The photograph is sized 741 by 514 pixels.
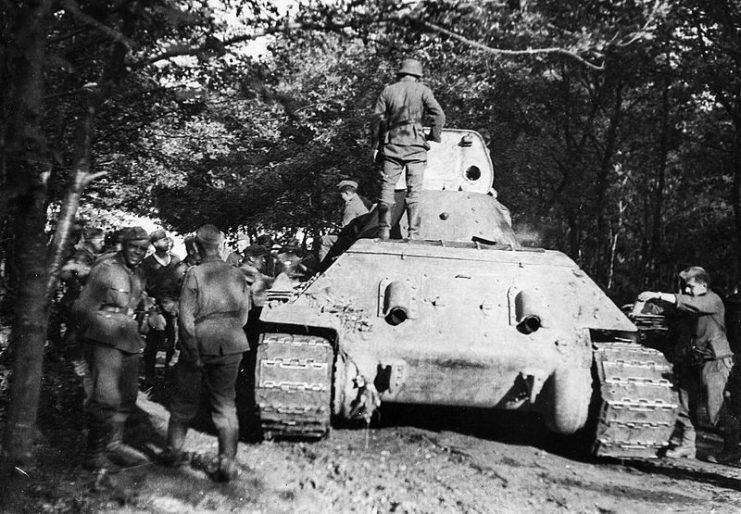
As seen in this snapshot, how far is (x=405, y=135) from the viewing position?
7.42 m

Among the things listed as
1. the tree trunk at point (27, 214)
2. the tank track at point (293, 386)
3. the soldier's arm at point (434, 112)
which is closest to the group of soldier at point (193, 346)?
the tank track at point (293, 386)

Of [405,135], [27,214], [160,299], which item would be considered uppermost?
[405,135]

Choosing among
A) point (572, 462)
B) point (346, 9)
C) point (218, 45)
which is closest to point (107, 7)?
point (218, 45)

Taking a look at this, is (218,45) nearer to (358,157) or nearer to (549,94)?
(358,157)

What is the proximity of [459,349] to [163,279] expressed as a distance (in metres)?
4.47

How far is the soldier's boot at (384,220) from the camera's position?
7152mm

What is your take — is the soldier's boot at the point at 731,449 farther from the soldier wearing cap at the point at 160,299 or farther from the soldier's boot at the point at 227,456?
the soldier wearing cap at the point at 160,299

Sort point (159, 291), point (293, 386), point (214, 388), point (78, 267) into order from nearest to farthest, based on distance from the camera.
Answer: point (214, 388) → point (293, 386) → point (78, 267) → point (159, 291)

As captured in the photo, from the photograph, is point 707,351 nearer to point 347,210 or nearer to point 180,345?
point 347,210

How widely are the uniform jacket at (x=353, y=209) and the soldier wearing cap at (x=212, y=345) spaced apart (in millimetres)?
3575

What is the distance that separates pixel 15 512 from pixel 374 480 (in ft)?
7.70

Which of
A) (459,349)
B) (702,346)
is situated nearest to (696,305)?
(702,346)

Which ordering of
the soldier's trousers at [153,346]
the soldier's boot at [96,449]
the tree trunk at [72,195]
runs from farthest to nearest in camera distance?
the soldier's trousers at [153,346]
the soldier's boot at [96,449]
the tree trunk at [72,195]

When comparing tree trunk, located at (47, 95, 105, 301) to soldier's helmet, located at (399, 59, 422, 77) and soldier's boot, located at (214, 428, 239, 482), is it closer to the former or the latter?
soldier's boot, located at (214, 428, 239, 482)
